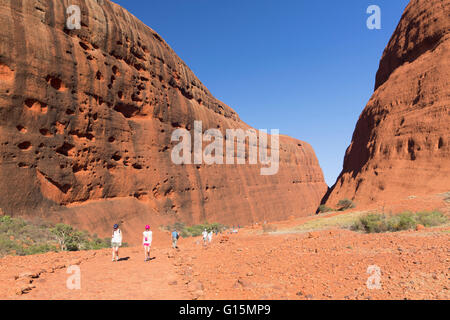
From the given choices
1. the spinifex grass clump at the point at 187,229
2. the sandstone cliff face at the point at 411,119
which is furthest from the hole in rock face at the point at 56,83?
the sandstone cliff face at the point at 411,119

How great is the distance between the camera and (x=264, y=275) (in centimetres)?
661

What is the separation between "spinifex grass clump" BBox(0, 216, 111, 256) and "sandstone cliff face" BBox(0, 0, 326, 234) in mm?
1434

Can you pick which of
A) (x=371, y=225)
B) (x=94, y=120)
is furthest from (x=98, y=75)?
(x=371, y=225)

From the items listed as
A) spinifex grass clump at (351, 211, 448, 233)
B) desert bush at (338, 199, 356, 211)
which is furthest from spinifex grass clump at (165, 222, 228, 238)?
spinifex grass clump at (351, 211, 448, 233)

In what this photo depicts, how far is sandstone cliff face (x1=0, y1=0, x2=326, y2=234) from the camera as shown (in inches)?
639

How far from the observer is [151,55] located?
1078 inches

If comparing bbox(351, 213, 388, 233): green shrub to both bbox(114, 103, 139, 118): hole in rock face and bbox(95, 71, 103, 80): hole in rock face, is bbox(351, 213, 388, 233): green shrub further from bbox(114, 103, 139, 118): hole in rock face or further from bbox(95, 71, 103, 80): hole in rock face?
bbox(95, 71, 103, 80): hole in rock face

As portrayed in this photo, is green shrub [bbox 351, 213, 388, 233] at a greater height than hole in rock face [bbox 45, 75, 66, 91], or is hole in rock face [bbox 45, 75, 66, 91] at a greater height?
hole in rock face [bbox 45, 75, 66, 91]

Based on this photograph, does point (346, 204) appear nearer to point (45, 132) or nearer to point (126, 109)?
point (126, 109)

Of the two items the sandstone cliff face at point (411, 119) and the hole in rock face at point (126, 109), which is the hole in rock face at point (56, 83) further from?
the sandstone cliff face at point (411, 119)

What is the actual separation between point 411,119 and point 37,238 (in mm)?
29208

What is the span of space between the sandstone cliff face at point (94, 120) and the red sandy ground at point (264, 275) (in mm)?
9195

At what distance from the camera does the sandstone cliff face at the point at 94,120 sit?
53.2ft

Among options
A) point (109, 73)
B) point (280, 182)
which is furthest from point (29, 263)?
point (280, 182)
